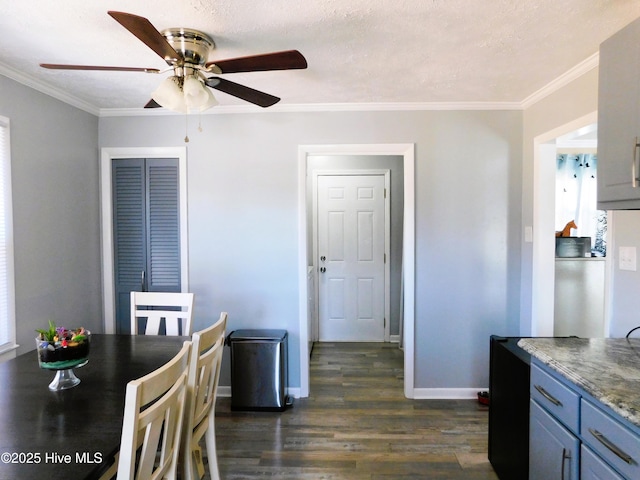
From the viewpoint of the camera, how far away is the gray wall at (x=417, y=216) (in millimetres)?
2922

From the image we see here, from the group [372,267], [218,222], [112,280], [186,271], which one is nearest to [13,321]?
[112,280]

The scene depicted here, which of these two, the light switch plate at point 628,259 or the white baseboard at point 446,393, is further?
the white baseboard at point 446,393

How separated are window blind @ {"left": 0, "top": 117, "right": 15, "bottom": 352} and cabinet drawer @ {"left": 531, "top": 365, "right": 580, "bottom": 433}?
3.00 metres

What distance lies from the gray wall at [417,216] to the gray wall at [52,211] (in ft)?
1.32

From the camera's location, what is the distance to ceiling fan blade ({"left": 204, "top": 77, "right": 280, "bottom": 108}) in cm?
172

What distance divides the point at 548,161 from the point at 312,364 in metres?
2.83

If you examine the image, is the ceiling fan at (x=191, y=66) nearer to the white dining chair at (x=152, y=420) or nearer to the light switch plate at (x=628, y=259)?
the white dining chair at (x=152, y=420)

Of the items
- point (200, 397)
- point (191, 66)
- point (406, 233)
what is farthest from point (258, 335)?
point (191, 66)

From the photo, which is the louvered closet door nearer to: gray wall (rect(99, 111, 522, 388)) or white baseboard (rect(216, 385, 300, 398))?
gray wall (rect(99, 111, 522, 388))

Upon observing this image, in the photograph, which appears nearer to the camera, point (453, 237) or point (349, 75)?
point (349, 75)

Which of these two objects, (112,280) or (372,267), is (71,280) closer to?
(112,280)

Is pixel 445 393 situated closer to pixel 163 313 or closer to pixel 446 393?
pixel 446 393

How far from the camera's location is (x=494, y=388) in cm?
207

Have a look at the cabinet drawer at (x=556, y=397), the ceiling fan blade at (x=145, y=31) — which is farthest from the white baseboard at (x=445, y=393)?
the ceiling fan blade at (x=145, y=31)
